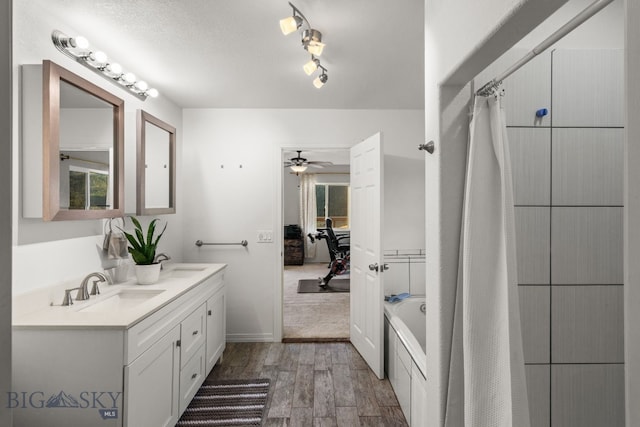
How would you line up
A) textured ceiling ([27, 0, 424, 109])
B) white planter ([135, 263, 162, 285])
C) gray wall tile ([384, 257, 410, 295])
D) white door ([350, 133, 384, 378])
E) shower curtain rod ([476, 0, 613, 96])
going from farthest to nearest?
1. gray wall tile ([384, 257, 410, 295])
2. white door ([350, 133, 384, 378])
3. white planter ([135, 263, 162, 285])
4. textured ceiling ([27, 0, 424, 109])
5. shower curtain rod ([476, 0, 613, 96])

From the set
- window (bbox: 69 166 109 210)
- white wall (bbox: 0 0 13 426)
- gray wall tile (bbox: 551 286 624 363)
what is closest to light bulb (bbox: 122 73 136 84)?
window (bbox: 69 166 109 210)

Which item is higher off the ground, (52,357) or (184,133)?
(184,133)

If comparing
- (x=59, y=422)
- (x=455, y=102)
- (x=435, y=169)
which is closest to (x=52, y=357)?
(x=59, y=422)

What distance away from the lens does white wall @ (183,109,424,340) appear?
3285 millimetres

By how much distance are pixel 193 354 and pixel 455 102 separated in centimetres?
216

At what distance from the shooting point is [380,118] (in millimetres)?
3312

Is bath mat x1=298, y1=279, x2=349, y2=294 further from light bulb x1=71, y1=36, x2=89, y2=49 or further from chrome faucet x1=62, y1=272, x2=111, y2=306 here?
light bulb x1=71, y1=36, x2=89, y2=49

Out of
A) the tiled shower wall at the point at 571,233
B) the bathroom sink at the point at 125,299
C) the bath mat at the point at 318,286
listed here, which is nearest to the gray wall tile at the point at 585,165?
the tiled shower wall at the point at 571,233

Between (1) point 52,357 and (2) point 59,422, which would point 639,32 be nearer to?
(1) point 52,357

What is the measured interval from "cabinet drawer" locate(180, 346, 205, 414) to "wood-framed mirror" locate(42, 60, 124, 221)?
3.56ft

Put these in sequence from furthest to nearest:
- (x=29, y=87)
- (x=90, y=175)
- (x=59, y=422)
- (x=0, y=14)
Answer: (x=90, y=175), (x=29, y=87), (x=59, y=422), (x=0, y=14)

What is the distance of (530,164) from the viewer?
4.40 feet

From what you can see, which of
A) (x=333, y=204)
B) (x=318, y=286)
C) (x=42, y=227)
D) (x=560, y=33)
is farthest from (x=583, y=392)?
(x=333, y=204)

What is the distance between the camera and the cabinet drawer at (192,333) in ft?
6.65
